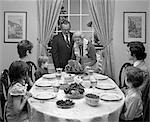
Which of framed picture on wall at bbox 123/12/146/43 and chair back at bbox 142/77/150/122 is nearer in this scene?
chair back at bbox 142/77/150/122

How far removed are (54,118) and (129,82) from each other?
31.9 inches

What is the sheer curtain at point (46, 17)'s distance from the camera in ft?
12.9

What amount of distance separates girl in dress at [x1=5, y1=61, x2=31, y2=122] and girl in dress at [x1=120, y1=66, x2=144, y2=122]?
0.82 m

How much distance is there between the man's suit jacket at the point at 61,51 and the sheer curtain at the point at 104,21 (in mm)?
780

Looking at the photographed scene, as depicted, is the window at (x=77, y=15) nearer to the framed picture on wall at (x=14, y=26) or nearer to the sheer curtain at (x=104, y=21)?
the sheer curtain at (x=104, y=21)

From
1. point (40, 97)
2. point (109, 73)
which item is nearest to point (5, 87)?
point (40, 97)

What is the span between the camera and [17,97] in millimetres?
1738

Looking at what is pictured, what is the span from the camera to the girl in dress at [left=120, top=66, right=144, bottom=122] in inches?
72.2

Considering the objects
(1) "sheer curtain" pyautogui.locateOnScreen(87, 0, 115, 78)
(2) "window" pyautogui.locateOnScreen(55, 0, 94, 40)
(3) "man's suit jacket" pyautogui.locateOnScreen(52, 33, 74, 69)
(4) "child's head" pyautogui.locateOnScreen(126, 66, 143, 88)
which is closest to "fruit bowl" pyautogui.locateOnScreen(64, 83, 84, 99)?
(4) "child's head" pyautogui.locateOnScreen(126, 66, 143, 88)

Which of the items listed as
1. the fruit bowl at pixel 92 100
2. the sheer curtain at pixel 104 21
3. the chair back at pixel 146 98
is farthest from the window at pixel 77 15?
the fruit bowl at pixel 92 100

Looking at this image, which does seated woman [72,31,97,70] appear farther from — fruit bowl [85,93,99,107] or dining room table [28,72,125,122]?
fruit bowl [85,93,99,107]

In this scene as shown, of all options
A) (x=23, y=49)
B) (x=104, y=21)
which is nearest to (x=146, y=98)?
(x=23, y=49)

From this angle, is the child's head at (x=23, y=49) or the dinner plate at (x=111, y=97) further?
the child's head at (x=23, y=49)

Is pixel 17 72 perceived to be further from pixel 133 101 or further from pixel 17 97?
pixel 133 101
